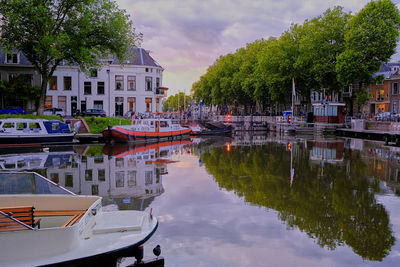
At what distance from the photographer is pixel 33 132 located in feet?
95.7

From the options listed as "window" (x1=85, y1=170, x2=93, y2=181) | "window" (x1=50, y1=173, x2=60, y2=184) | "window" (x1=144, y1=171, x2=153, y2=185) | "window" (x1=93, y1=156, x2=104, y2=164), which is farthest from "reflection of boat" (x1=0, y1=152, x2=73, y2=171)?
"window" (x1=144, y1=171, x2=153, y2=185)

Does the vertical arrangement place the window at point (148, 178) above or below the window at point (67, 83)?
below

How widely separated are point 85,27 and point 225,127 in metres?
24.1

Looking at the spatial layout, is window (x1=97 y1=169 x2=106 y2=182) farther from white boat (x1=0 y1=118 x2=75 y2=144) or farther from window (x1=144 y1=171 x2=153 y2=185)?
white boat (x1=0 y1=118 x2=75 y2=144)

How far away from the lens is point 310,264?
7082 millimetres

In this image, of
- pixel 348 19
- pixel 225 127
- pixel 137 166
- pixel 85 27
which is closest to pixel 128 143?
pixel 85 27

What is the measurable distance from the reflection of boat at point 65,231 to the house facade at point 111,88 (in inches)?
1936

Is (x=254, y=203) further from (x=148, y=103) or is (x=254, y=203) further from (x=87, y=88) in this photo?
(x=87, y=88)

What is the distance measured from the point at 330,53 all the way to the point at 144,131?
28.4 m

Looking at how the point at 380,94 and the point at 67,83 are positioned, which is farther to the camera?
the point at 380,94

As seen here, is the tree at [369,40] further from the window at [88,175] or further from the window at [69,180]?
the window at [69,180]

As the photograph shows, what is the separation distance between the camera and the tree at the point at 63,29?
3006cm

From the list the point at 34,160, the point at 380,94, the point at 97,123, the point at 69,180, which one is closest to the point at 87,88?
the point at 97,123

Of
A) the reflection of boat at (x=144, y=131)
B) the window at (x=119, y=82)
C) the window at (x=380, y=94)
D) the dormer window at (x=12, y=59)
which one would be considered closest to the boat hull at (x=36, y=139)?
the reflection of boat at (x=144, y=131)
